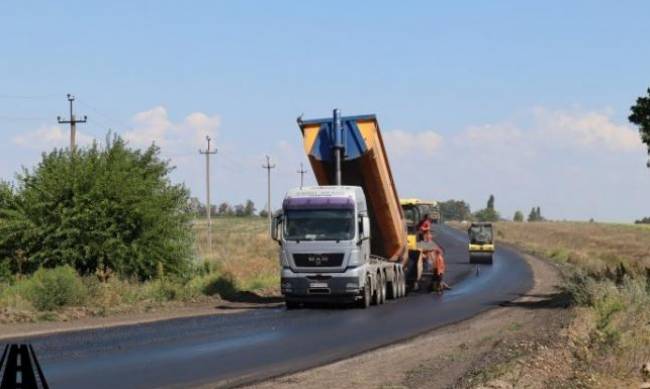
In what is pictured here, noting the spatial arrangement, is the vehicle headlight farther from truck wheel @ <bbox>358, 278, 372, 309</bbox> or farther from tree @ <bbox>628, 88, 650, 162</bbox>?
tree @ <bbox>628, 88, 650, 162</bbox>

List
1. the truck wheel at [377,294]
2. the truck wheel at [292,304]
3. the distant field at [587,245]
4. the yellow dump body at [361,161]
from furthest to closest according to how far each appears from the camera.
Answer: the distant field at [587,245]
the truck wheel at [377,294]
the truck wheel at [292,304]
the yellow dump body at [361,161]

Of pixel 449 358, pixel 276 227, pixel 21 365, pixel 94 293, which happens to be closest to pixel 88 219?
pixel 94 293

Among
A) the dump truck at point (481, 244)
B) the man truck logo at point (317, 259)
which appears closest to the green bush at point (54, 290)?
the man truck logo at point (317, 259)

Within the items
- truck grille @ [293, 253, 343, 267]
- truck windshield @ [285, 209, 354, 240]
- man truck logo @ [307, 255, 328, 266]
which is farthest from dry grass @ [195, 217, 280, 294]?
truck windshield @ [285, 209, 354, 240]

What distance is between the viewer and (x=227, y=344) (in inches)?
629

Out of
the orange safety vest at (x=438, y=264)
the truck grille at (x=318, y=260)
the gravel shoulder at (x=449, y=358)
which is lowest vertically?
the gravel shoulder at (x=449, y=358)

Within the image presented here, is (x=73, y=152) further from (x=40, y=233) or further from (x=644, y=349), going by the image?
(x=644, y=349)

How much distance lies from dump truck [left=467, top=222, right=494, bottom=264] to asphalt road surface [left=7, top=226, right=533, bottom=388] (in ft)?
108

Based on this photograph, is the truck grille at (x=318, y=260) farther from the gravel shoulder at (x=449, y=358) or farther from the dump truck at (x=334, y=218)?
the gravel shoulder at (x=449, y=358)

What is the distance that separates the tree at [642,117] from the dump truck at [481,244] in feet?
107

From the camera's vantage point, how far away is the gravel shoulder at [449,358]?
36.7 feet

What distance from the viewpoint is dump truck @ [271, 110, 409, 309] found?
2481 centimetres

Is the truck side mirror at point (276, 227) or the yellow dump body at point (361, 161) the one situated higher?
the yellow dump body at point (361, 161)

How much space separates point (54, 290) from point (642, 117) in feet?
57.9
